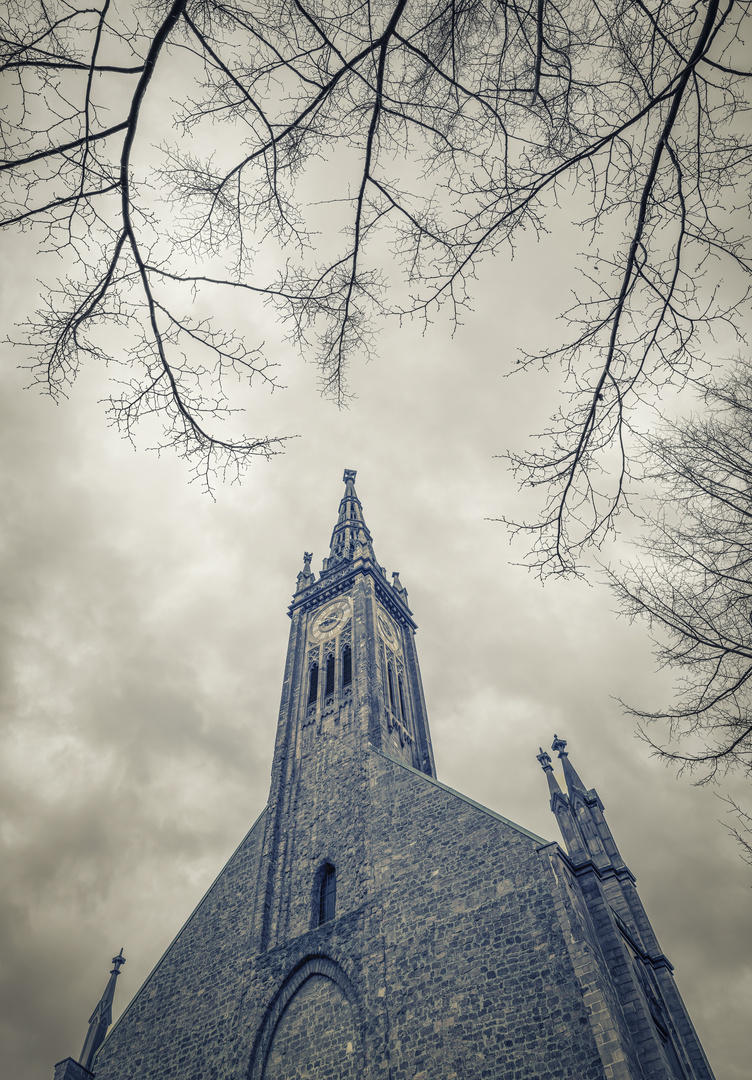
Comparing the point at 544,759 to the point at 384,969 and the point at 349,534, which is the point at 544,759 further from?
the point at 349,534

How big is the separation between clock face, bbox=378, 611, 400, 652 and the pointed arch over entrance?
47.8ft

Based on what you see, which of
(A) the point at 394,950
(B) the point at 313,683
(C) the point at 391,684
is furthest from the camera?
(B) the point at 313,683

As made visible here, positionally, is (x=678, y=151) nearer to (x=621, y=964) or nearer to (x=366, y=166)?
(x=366, y=166)

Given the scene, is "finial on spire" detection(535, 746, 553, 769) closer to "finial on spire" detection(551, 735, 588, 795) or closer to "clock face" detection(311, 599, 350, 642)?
"finial on spire" detection(551, 735, 588, 795)

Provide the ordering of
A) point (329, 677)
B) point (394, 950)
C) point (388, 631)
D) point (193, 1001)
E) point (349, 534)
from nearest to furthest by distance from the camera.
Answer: point (394, 950), point (193, 1001), point (329, 677), point (388, 631), point (349, 534)

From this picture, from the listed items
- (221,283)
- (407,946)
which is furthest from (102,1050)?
(221,283)

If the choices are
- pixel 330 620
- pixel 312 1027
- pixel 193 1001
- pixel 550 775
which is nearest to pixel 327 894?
pixel 312 1027

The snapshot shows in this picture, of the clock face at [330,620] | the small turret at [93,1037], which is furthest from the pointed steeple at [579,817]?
the small turret at [93,1037]

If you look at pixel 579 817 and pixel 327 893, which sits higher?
pixel 579 817

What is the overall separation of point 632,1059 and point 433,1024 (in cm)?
414

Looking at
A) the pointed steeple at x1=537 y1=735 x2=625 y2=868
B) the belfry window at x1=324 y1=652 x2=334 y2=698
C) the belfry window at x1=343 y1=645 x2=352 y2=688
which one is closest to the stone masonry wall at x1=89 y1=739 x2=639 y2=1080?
the pointed steeple at x1=537 y1=735 x2=625 y2=868

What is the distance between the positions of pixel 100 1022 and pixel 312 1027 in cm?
896

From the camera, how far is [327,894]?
62.0ft

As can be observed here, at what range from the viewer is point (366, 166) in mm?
4578
